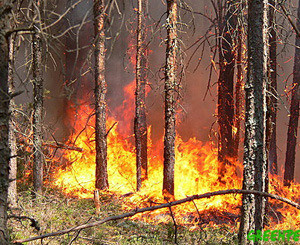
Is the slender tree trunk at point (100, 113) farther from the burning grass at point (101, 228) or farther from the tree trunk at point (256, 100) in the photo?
the tree trunk at point (256, 100)

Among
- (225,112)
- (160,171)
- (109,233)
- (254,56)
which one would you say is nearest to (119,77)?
(160,171)

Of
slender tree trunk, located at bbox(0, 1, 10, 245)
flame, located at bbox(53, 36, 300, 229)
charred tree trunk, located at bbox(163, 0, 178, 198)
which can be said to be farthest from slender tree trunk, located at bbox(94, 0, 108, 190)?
slender tree trunk, located at bbox(0, 1, 10, 245)

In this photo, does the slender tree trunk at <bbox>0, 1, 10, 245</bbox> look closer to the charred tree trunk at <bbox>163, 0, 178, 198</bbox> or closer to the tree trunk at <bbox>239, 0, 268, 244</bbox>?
the tree trunk at <bbox>239, 0, 268, 244</bbox>

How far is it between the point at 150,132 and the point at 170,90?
26.3 feet

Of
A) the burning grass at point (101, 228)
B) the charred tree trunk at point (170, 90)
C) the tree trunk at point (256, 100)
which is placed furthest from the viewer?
the charred tree trunk at point (170, 90)

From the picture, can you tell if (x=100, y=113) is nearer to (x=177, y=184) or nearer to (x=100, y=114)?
(x=100, y=114)

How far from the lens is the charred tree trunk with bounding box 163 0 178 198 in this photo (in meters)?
10.9

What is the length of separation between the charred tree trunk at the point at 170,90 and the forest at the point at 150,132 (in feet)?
0.12

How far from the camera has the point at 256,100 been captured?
5.83 meters

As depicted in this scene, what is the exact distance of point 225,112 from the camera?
13250 mm

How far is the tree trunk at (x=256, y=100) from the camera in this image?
5.77 metres

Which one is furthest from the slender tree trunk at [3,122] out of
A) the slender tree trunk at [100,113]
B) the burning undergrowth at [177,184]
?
the slender tree trunk at [100,113]

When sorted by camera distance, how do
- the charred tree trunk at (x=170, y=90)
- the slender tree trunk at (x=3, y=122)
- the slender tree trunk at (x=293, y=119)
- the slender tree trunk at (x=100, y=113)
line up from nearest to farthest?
Answer: the slender tree trunk at (x=3, y=122) < the charred tree trunk at (x=170, y=90) < the slender tree trunk at (x=100, y=113) < the slender tree trunk at (x=293, y=119)

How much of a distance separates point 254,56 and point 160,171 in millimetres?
10987
